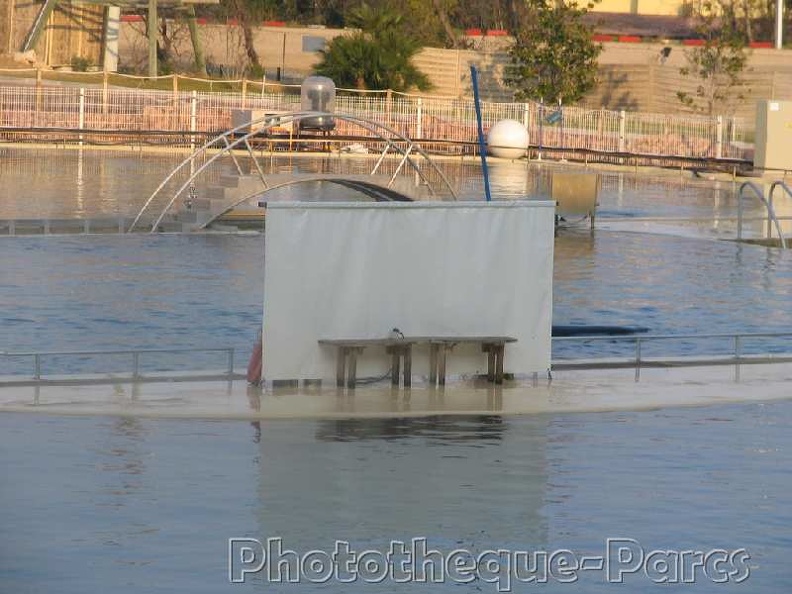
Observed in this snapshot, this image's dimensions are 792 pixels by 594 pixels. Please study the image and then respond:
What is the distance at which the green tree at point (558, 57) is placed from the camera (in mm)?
57531

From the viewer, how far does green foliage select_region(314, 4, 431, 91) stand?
60.2m

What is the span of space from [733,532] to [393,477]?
2404 millimetres

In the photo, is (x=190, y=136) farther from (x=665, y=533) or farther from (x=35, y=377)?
(x=665, y=533)

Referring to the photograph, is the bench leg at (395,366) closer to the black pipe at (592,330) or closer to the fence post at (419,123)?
the black pipe at (592,330)

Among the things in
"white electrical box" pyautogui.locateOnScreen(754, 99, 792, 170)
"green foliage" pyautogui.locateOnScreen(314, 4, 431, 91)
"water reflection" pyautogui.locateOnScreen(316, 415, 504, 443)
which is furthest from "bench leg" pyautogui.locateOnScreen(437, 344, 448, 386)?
"green foliage" pyautogui.locateOnScreen(314, 4, 431, 91)

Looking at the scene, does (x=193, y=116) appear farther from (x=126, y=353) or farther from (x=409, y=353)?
(x=126, y=353)

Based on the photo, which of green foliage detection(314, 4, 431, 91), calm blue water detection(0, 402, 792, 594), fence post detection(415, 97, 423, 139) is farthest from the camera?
green foliage detection(314, 4, 431, 91)

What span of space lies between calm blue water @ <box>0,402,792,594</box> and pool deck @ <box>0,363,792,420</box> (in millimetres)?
258

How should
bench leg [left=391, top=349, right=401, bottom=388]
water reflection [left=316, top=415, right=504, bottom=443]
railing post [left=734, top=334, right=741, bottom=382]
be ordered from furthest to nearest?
1. railing post [left=734, top=334, right=741, bottom=382]
2. bench leg [left=391, top=349, right=401, bottom=388]
3. water reflection [left=316, top=415, right=504, bottom=443]

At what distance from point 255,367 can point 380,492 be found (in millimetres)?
3742

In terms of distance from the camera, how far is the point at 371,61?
60406 mm

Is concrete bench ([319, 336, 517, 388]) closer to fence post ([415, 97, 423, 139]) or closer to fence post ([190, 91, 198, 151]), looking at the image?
fence post ([190, 91, 198, 151])

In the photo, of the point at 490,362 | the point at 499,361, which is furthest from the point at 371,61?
the point at 499,361

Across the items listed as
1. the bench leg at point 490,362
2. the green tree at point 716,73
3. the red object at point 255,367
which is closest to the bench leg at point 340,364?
the red object at point 255,367
